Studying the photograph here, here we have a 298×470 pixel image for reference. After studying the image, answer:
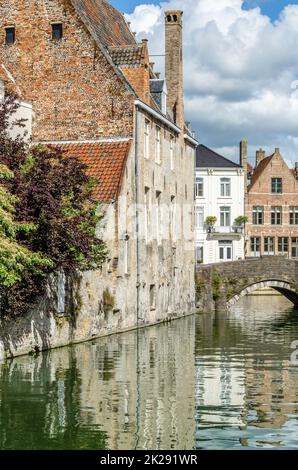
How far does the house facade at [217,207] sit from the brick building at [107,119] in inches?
1347

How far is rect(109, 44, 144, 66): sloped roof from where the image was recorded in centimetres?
3397

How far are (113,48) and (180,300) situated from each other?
12.1 metres

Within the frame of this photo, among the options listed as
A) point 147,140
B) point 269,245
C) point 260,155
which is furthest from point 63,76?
point 260,155

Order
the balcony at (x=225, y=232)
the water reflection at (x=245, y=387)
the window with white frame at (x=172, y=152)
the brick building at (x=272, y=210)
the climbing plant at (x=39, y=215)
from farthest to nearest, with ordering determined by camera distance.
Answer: the brick building at (x=272, y=210)
the balcony at (x=225, y=232)
the window with white frame at (x=172, y=152)
the climbing plant at (x=39, y=215)
the water reflection at (x=245, y=387)

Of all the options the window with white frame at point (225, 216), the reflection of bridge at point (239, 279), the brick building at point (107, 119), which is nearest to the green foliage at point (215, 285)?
the reflection of bridge at point (239, 279)

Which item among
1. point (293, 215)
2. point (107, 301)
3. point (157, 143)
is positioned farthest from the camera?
point (293, 215)

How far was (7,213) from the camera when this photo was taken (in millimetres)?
20375

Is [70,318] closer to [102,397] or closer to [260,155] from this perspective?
[102,397]

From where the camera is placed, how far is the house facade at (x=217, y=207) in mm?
71375

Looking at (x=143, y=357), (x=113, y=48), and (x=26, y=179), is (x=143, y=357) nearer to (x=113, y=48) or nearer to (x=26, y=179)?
(x=26, y=179)

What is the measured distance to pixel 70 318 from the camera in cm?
2631

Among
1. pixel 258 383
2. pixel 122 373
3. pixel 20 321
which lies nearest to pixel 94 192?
pixel 20 321

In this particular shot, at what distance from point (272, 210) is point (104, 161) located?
4355cm

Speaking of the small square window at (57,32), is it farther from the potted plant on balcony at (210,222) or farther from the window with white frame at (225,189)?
the window with white frame at (225,189)
